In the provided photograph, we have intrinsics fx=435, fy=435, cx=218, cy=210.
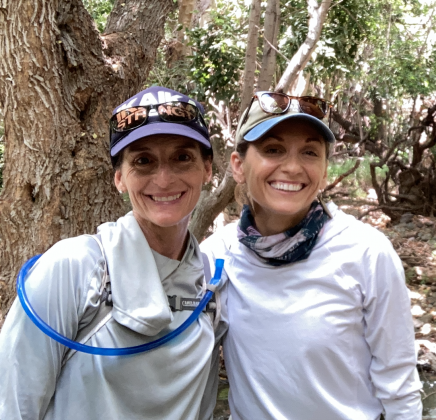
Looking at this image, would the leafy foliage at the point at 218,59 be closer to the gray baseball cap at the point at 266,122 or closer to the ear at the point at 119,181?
the gray baseball cap at the point at 266,122

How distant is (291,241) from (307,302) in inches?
8.0

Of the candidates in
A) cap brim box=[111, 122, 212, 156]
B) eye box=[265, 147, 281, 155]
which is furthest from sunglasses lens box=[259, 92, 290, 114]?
cap brim box=[111, 122, 212, 156]

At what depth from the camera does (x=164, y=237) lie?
1.35m

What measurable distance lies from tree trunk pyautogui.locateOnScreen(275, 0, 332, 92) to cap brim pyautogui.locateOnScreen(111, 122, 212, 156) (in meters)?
2.54

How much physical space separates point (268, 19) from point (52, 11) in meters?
1.98

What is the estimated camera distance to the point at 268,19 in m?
3.80

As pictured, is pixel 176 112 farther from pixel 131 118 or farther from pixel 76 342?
pixel 76 342

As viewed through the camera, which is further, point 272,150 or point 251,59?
point 251,59

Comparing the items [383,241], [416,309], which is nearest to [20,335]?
[383,241]

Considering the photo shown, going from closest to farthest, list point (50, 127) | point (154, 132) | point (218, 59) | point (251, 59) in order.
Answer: point (154, 132) < point (50, 127) < point (251, 59) < point (218, 59)

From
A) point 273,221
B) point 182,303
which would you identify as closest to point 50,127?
point 273,221

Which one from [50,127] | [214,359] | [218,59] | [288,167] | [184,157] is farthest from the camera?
[218,59]

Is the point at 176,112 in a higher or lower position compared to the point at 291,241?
higher

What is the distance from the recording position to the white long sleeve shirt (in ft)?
4.37
